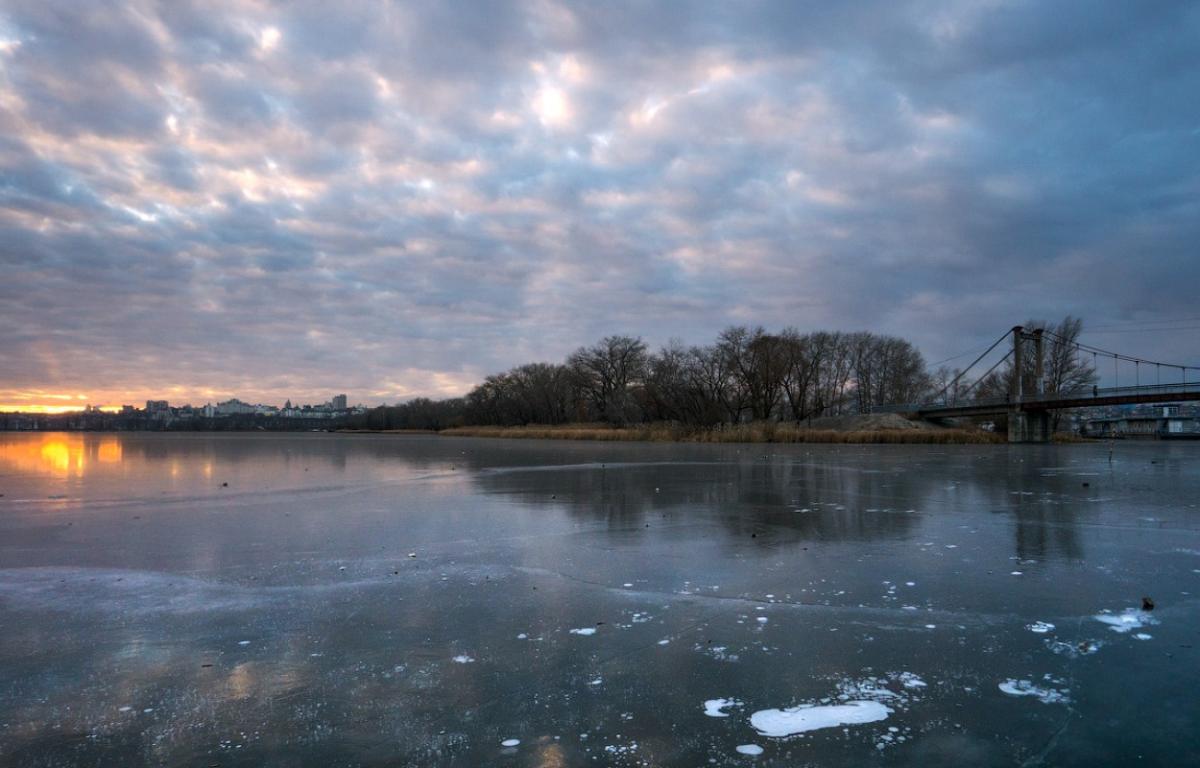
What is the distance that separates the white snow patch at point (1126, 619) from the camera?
4891mm

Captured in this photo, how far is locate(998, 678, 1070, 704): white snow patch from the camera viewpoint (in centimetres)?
368

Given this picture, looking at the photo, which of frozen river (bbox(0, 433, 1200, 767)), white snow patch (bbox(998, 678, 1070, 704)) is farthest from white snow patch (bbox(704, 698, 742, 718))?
white snow patch (bbox(998, 678, 1070, 704))

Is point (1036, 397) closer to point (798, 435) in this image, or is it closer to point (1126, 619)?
point (798, 435)

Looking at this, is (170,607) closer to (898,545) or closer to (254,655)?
(254,655)

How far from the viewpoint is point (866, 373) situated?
3187 inches

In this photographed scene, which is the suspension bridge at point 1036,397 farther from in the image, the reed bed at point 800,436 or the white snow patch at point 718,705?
the white snow patch at point 718,705

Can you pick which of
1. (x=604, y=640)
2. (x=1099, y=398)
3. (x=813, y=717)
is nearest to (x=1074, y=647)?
(x=813, y=717)

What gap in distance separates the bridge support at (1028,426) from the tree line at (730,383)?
13814 millimetres

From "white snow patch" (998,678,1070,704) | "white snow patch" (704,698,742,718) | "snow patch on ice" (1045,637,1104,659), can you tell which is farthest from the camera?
"snow patch on ice" (1045,637,1104,659)

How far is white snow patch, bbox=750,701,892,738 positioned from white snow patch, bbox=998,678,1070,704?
80 centimetres

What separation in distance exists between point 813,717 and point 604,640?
1621 mm

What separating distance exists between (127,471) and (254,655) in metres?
20.9

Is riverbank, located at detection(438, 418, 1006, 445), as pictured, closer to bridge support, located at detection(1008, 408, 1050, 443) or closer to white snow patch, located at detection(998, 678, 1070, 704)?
bridge support, located at detection(1008, 408, 1050, 443)

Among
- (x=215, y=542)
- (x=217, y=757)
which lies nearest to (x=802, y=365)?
(x=215, y=542)
